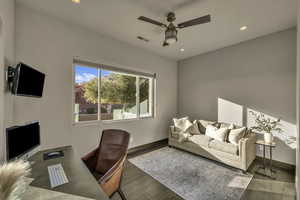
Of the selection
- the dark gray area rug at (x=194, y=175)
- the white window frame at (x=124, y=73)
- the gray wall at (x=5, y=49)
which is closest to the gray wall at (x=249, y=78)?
the white window frame at (x=124, y=73)

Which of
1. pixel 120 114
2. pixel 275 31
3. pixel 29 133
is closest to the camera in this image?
pixel 29 133

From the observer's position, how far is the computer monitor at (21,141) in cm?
113

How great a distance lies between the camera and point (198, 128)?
12.7 feet

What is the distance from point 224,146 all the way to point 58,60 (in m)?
3.85

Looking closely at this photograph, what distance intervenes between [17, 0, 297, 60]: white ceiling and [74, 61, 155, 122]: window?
35.4 inches

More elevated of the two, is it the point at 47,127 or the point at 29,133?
the point at 29,133

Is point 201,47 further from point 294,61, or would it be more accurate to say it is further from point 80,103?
point 80,103

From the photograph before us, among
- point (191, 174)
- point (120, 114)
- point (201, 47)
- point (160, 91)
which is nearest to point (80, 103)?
point (120, 114)

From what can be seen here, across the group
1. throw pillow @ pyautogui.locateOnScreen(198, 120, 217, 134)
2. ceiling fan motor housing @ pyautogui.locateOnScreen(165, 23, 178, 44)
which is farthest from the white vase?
ceiling fan motor housing @ pyautogui.locateOnScreen(165, 23, 178, 44)

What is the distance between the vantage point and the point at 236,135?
286 cm

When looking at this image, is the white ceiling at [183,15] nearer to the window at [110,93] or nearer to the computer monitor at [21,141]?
the window at [110,93]

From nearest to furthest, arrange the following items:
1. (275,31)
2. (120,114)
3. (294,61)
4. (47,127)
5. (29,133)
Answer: (29,133)
(47,127)
(294,61)
(275,31)
(120,114)

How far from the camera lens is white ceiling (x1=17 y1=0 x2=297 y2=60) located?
2.16 m

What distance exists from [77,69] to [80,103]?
744 millimetres
